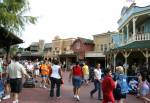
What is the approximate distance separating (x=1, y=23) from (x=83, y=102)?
18.5ft

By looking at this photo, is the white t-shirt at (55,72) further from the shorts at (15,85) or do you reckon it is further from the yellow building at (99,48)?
the yellow building at (99,48)

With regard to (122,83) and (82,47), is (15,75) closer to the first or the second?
(122,83)

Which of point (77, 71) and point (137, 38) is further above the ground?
point (137, 38)

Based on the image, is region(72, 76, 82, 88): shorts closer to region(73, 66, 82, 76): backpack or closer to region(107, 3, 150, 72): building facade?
region(73, 66, 82, 76): backpack

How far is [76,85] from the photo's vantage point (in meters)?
16.8

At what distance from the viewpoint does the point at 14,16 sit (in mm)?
17781

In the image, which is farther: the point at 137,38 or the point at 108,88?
the point at 137,38

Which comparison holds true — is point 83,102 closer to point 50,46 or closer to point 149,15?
point 149,15

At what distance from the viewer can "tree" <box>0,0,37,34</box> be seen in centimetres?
1755

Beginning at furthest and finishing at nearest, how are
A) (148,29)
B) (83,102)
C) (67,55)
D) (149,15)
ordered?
(67,55), (148,29), (149,15), (83,102)

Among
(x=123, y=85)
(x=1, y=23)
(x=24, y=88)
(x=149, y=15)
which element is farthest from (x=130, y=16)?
(x=123, y=85)

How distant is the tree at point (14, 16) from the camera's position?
17.5 metres

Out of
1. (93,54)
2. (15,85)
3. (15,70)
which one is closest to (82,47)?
(93,54)

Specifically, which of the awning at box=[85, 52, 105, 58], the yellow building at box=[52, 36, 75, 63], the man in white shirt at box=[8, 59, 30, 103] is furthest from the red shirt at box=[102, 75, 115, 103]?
the yellow building at box=[52, 36, 75, 63]
